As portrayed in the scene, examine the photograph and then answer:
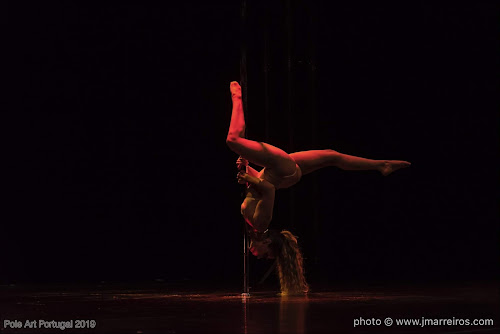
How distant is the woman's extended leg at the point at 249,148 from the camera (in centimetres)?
586

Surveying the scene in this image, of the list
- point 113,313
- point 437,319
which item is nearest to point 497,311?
point 437,319

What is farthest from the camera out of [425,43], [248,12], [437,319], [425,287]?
[425,43]

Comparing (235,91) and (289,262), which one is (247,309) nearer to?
(289,262)

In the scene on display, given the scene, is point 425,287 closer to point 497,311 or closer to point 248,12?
point 497,311

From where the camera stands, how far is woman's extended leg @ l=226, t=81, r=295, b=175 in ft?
19.2

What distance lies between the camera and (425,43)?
904 centimetres

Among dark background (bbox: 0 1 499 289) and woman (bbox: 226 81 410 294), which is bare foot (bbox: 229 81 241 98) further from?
dark background (bbox: 0 1 499 289)

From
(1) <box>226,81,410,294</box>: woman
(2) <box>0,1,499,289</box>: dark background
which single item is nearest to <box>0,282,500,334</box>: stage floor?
(1) <box>226,81,410,294</box>: woman

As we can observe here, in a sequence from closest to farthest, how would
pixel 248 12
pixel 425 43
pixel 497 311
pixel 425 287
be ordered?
pixel 497 311, pixel 425 287, pixel 248 12, pixel 425 43

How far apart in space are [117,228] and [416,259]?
3.40 m

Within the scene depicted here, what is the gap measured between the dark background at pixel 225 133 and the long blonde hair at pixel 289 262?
1.59 meters

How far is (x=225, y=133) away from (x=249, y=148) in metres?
2.74

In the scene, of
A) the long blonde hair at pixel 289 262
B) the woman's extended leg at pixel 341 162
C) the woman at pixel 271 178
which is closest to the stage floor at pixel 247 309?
the long blonde hair at pixel 289 262

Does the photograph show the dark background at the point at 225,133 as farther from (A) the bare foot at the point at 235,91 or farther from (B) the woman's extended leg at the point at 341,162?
(B) the woman's extended leg at the point at 341,162
